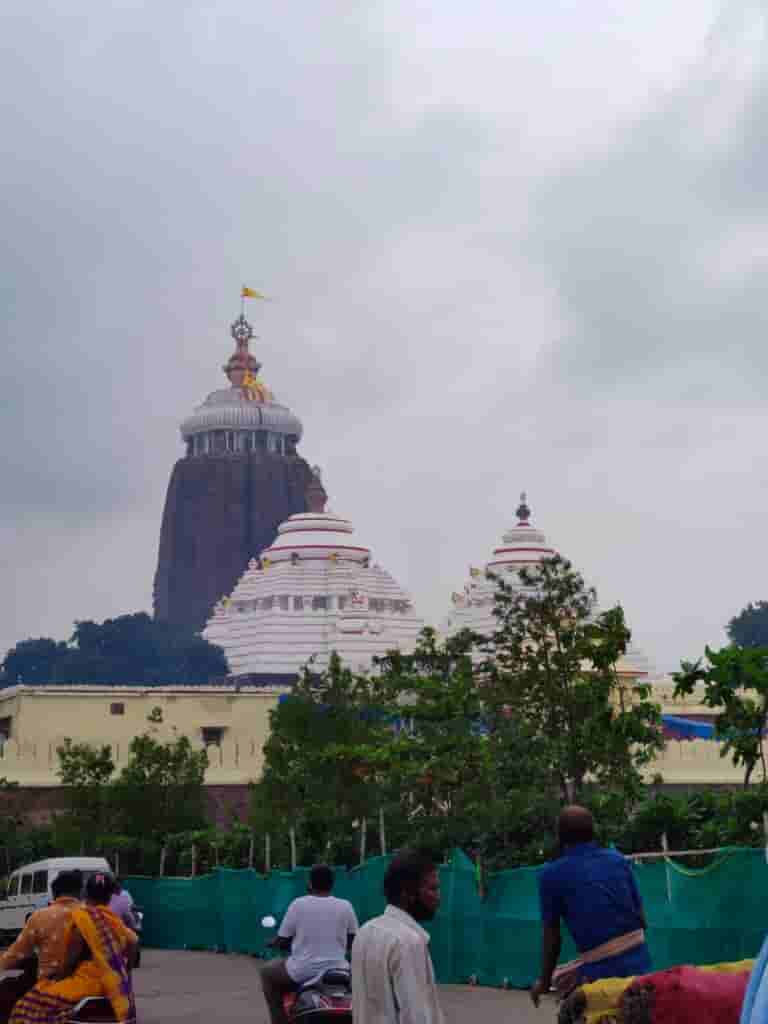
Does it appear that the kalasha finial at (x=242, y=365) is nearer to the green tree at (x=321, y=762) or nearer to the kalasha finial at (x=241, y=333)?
the kalasha finial at (x=241, y=333)

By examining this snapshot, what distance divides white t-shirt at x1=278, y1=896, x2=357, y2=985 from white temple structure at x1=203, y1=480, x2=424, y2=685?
278 feet

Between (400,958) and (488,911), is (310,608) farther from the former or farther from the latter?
(400,958)

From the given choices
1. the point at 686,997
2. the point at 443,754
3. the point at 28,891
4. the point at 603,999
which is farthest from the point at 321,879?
the point at 28,891

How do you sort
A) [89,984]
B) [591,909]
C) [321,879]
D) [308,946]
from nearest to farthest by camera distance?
[591,909] < [89,984] < [308,946] < [321,879]

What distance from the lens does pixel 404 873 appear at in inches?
252

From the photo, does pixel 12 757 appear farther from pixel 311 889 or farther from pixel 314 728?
pixel 311 889

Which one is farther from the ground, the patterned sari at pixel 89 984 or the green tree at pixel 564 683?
the green tree at pixel 564 683

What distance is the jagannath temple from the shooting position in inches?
5221

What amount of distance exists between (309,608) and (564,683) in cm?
8059

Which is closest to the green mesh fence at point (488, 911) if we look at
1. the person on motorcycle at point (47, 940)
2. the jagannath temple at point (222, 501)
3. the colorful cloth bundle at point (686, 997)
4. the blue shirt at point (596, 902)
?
the person on motorcycle at point (47, 940)

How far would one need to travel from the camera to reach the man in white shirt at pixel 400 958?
6207 millimetres

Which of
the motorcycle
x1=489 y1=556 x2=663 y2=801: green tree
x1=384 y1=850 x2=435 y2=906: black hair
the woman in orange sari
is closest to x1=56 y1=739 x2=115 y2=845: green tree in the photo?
x1=489 y1=556 x2=663 y2=801: green tree

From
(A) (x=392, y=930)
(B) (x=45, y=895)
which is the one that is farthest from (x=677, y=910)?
(B) (x=45, y=895)

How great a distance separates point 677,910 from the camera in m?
13.3
